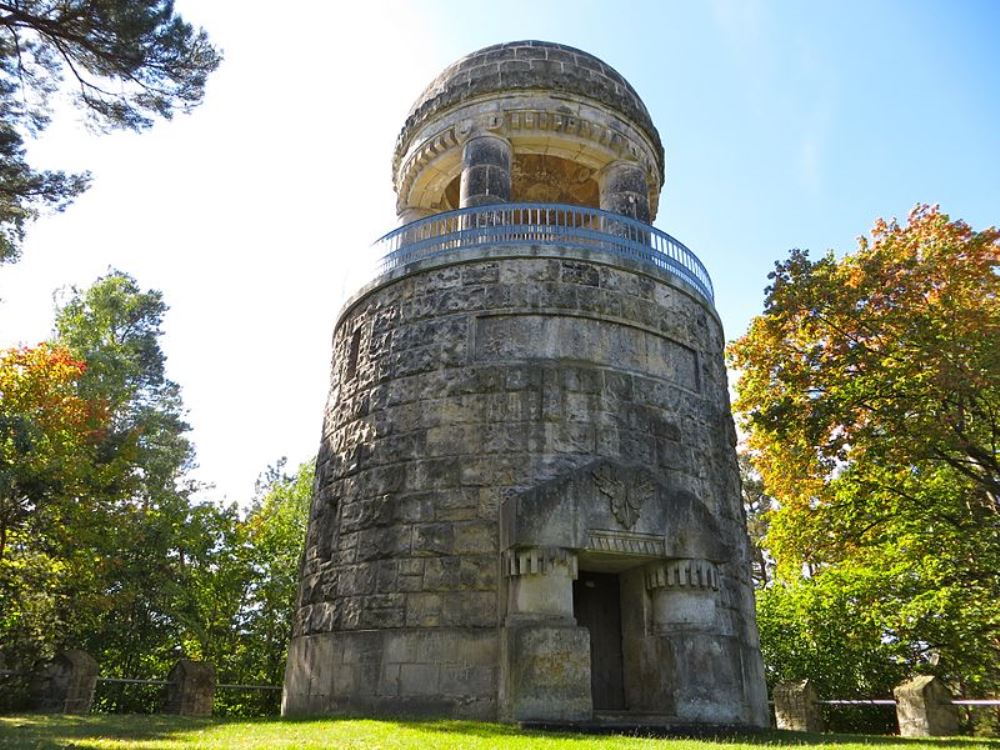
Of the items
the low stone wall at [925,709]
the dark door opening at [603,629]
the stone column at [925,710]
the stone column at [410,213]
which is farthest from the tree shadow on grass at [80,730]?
the stone column at [925,710]

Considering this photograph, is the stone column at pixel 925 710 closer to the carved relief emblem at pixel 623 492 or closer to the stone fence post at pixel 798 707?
the stone fence post at pixel 798 707

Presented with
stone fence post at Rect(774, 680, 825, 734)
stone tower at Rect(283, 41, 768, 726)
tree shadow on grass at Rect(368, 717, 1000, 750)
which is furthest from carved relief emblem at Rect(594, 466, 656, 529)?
stone fence post at Rect(774, 680, 825, 734)

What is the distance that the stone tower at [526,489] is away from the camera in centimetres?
779

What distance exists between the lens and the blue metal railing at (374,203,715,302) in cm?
1045

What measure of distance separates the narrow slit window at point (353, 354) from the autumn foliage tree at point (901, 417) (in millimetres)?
6762

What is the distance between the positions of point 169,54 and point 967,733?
17439mm

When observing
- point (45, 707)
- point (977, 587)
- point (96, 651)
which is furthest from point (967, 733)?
point (96, 651)

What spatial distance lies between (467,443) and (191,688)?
22.1 feet

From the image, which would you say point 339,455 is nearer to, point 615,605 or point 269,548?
point 615,605

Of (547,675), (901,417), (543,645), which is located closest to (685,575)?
(543,645)

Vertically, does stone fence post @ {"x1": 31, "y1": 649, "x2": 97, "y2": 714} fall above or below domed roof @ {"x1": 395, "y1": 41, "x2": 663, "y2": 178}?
below

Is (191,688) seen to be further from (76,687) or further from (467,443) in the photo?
(467,443)

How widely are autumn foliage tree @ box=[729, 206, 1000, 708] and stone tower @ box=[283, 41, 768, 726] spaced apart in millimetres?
2027

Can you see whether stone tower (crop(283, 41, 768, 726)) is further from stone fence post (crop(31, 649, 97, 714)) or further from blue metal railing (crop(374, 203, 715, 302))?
stone fence post (crop(31, 649, 97, 714))
